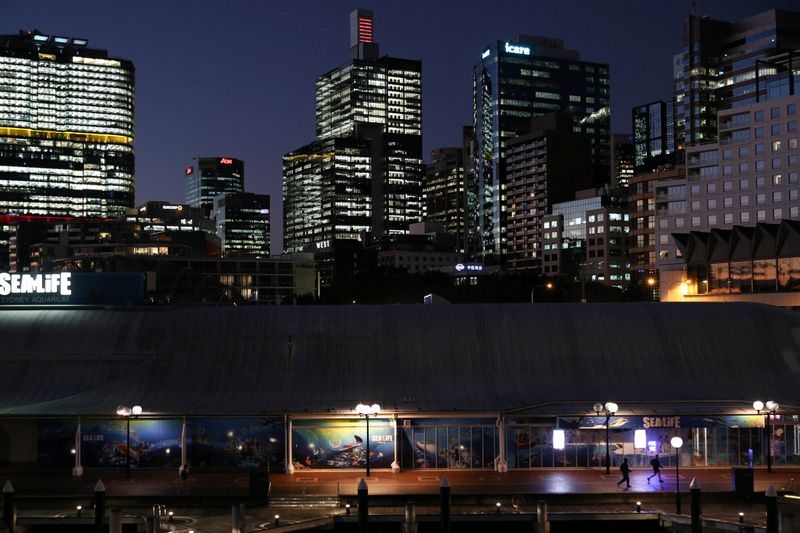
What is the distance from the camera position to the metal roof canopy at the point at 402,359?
54.0 metres

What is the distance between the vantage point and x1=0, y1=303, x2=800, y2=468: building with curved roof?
172 ft

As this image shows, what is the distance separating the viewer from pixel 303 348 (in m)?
58.8

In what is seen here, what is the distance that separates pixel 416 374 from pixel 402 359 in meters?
1.54

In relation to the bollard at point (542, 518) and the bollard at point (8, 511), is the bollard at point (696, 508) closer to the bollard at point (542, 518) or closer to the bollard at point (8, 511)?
the bollard at point (542, 518)

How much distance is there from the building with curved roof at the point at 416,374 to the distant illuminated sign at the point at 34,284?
1.94m

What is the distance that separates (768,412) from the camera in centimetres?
5069

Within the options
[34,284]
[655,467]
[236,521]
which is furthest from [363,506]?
[34,284]

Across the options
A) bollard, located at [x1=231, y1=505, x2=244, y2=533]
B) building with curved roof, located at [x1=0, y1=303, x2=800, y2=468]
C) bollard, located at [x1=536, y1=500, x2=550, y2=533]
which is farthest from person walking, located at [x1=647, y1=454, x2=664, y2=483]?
bollard, located at [x1=231, y1=505, x2=244, y2=533]

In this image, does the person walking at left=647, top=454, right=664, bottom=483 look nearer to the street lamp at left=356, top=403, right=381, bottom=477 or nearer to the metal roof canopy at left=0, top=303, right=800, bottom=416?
the metal roof canopy at left=0, top=303, right=800, bottom=416

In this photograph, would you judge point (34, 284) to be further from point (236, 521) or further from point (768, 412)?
point (768, 412)

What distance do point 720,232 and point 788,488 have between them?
8447cm

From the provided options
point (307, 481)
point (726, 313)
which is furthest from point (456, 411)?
point (726, 313)

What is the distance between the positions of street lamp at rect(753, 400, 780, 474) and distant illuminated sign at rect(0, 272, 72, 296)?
44.9m

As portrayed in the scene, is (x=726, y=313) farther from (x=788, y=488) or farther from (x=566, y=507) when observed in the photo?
(x=566, y=507)
